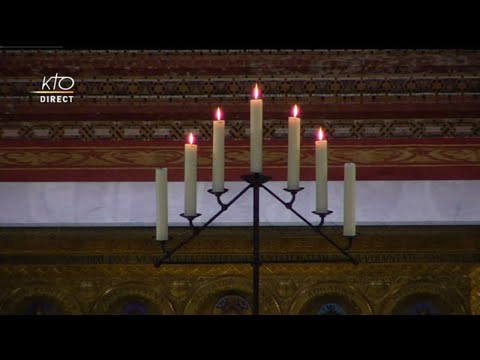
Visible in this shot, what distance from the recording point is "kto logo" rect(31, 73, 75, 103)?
11.8 ft

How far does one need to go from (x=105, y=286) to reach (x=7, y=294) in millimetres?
468

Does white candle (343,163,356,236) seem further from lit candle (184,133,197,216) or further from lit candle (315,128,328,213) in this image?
lit candle (184,133,197,216)

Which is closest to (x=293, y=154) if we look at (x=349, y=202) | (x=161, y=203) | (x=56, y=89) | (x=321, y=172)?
(x=321, y=172)

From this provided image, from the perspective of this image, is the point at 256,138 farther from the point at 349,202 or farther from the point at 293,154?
the point at 349,202

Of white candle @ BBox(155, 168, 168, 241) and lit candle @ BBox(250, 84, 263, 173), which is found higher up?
lit candle @ BBox(250, 84, 263, 173)

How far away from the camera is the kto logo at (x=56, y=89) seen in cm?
359

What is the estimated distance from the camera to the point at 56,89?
3.59 metres

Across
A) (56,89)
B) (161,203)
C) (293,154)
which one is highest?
(56,89)

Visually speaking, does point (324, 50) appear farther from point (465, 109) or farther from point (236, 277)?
point (236, 277)

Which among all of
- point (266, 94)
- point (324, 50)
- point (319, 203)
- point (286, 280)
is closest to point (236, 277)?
point (286, 280)

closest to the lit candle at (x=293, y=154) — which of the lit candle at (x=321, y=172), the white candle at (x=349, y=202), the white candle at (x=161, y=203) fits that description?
the lit candle at (x=321, y=172)

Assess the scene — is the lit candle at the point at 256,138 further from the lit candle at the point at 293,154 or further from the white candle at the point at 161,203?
the white candle at the point at 161,203

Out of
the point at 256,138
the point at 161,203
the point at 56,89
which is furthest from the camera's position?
the point at 56,89

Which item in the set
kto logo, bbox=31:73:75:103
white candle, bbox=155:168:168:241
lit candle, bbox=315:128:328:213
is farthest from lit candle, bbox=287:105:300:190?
kto logo, bbox=31:73:75:103
